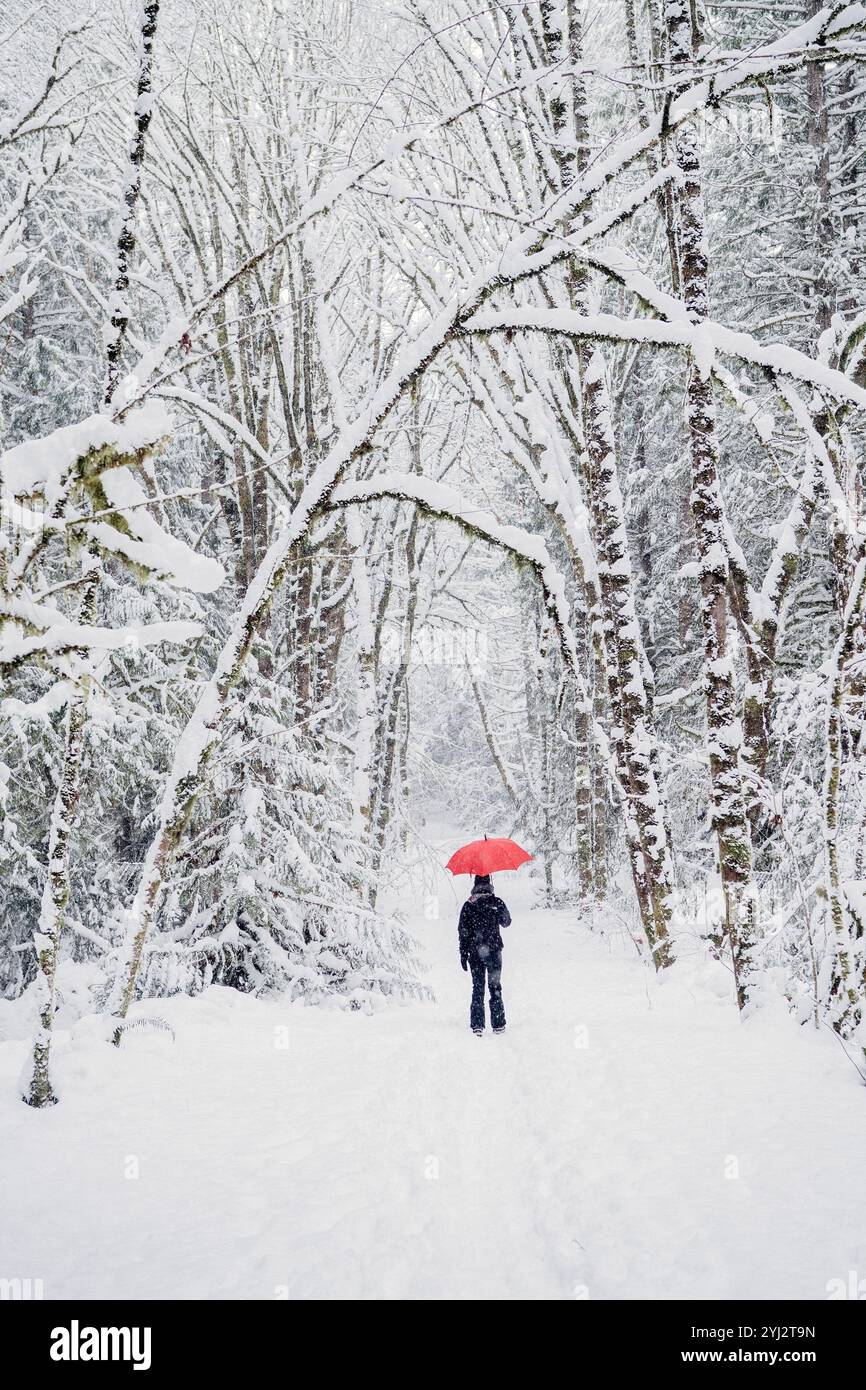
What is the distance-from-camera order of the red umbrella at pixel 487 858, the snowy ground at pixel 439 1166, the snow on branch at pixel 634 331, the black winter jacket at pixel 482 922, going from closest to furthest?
the snowy ground at pixel 439 1166 < the snow on branch at pixel 634 331 < the black winter jacket at pixel 482 922 < the red umbrella at pixel 487 858

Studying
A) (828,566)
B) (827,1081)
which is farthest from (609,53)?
(827,1081)

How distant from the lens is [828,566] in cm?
962

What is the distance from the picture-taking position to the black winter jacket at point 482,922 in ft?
24.7

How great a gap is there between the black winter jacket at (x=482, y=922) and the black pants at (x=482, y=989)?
0.18 meters

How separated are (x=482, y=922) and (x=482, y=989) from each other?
703mm

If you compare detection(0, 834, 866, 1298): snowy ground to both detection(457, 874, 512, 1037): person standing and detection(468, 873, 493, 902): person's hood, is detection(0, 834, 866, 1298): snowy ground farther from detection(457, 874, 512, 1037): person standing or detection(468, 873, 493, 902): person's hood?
detection(468, 873, 493, 902): person's hood

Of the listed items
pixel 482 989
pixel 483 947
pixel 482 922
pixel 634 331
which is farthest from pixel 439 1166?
pixel 634 331

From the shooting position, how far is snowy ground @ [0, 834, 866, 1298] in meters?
2.58

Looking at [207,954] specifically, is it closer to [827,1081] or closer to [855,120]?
[827,1081]

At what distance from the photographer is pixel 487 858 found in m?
7.86

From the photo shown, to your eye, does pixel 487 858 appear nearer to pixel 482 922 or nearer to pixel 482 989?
pixel 482 922

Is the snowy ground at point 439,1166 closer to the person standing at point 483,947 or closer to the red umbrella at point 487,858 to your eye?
the person standing at point 483,947

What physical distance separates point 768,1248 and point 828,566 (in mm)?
9067

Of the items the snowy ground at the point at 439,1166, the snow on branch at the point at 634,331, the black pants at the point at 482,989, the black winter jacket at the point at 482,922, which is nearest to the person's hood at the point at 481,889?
the black winter jacket at the point at 482,922
